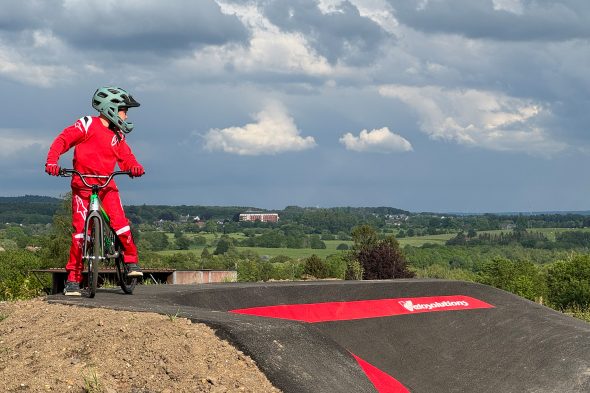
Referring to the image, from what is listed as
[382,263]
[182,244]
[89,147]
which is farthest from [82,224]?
[182,244]

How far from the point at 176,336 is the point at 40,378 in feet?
4.11

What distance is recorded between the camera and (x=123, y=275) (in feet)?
38.4

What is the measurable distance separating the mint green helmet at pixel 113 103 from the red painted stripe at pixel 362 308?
131 inches

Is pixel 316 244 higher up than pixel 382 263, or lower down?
lower down

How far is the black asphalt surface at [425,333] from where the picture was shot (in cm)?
870

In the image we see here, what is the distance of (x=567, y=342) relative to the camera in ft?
44.2

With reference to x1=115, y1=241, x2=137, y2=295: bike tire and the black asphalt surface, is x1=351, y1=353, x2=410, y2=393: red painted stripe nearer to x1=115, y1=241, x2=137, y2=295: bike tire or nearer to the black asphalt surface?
the black asphalt surface

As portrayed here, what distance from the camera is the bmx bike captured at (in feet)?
35.3

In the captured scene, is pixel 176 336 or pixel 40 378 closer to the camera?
pixel 40 378

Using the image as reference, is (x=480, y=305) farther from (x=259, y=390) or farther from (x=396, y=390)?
(x=259, y=390)

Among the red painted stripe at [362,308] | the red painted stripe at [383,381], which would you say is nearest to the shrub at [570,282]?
the red painted stripe at [362,308]

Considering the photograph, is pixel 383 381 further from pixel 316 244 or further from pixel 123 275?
pixel 316 244

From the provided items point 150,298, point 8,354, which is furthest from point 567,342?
point 8,354

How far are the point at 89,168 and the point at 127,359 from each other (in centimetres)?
461
